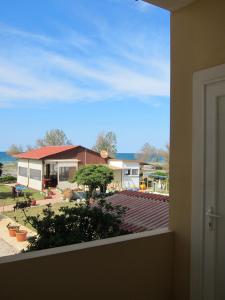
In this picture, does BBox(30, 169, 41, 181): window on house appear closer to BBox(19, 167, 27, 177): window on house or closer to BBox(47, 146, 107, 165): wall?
BBox(19, 167, 27, 177): window on house

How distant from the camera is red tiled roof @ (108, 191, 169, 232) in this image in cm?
341

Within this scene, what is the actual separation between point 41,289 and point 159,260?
722 millimetres

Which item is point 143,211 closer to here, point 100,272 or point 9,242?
point 9,242

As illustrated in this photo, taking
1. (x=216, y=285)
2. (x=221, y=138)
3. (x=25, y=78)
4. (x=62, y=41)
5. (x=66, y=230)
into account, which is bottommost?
(x=216, y=285)

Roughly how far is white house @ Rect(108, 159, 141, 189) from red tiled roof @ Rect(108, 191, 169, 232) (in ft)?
14.5

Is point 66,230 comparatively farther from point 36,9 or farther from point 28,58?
point 28,58

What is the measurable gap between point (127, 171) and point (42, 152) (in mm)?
3467

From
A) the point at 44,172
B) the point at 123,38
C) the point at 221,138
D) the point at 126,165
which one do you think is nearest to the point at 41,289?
the point at 221,138

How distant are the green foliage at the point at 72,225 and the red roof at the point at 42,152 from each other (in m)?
5.48

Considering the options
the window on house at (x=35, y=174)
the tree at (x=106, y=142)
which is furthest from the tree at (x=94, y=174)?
the window on house at (x=35, y=174)

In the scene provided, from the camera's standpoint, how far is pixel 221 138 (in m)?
1.45

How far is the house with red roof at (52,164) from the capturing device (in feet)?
25.7

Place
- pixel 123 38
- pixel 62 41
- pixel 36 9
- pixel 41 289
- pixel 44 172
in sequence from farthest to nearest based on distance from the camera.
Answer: pixel 62 41
pixel 123 38
pixel 44 172
pixel 36 9
pixel 41 289

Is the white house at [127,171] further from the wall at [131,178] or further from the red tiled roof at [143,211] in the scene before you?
the red tiled roof at [143,211]
